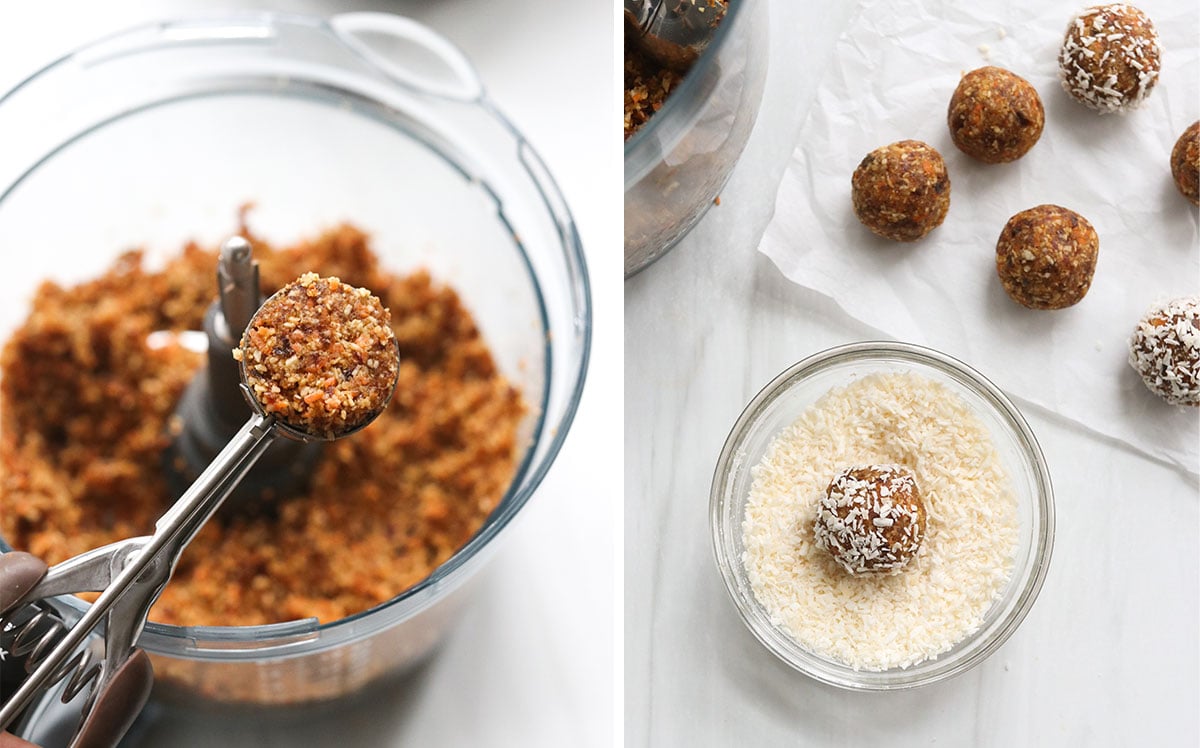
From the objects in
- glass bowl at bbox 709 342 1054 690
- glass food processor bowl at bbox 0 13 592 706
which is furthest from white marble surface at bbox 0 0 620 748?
glass bowl at bbox 709 342 1054 690

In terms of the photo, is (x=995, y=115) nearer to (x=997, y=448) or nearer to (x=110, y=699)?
(x=997, y=448)

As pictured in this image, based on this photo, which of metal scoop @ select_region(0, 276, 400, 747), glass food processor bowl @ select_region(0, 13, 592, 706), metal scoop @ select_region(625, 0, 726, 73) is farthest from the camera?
metal scoop @ select_region(625, 0, 726, 73)

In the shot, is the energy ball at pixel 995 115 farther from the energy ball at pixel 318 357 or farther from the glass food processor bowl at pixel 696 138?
the energy ball at pixel 318 357

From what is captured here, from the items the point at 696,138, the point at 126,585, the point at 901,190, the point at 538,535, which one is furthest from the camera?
the point at 901,190

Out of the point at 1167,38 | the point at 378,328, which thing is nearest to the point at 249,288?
the point at 378,328

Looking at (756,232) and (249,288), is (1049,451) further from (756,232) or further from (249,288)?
(249,288)

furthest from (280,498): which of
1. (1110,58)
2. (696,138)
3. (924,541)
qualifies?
(1110,58)

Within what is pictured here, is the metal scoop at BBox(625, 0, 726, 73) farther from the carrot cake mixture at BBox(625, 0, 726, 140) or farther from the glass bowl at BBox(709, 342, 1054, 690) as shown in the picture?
the glass bowl at BBox(709, 342, 1054, 690)
